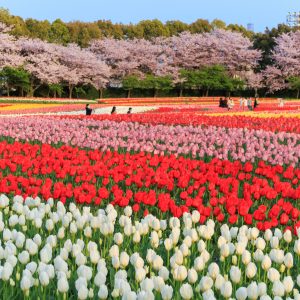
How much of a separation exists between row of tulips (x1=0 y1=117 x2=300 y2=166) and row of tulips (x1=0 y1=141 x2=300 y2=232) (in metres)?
1.46

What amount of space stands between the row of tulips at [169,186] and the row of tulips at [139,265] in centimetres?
36

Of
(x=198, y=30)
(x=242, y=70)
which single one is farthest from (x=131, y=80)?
(x=198, y=30)

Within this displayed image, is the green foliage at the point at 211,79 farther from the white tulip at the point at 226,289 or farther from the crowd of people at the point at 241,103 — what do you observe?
the white tulip at the point at 226,289

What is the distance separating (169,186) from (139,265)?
3.69 m

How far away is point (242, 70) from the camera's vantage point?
6562 cm

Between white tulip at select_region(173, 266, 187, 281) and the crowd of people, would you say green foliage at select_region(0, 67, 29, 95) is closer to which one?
the crowd of people

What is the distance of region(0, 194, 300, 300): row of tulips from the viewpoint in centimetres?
381

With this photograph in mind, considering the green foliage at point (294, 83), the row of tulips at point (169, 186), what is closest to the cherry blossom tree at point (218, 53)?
the green foliage at point (294, 83)

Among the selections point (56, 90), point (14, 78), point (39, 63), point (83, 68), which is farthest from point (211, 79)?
point (14, 78)

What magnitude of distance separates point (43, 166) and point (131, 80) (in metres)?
50.2

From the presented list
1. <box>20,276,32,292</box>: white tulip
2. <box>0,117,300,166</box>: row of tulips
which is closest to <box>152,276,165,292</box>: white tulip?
<box>20,276,32,292</box>: white tulip

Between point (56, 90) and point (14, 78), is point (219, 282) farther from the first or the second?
A: point (56, 90)

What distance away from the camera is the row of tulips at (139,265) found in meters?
3.81

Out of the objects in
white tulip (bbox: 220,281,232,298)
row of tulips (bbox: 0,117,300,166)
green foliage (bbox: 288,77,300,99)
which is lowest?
green foliage (bbox: 288,77,300,99)
